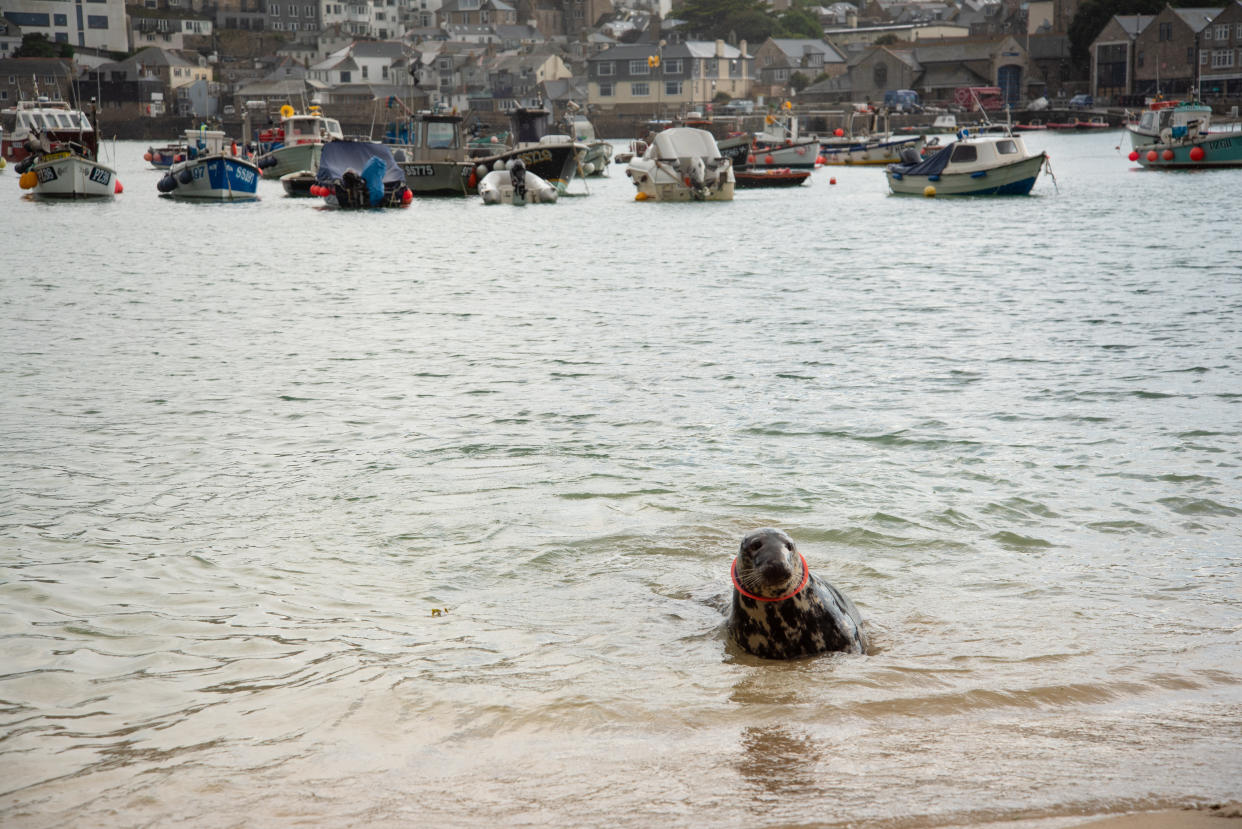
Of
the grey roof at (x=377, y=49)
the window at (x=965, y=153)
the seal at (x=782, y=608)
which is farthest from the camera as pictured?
the grey roof at (x=377, y=49)

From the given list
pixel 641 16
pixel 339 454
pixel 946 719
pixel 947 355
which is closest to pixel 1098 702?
pixel 946 719

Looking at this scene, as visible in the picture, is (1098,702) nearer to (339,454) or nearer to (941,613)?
(941,613)

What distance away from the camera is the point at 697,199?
41969mm

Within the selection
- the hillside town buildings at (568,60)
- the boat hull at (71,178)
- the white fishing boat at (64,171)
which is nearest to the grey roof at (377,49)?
the hillside town buildings at (568,60)

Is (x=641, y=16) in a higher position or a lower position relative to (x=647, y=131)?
higher

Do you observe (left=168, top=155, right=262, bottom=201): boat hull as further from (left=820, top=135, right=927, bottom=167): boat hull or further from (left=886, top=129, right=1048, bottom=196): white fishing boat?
(left=820, top=135, right=927, bottom=167): boat hull

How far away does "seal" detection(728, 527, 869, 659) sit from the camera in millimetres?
4957

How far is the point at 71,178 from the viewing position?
4206 cm

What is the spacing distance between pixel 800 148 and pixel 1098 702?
55130 millimetres

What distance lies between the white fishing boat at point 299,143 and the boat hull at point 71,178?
10936mm

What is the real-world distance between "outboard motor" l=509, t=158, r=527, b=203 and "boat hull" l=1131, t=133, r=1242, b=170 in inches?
1071

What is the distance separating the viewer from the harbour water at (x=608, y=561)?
13.5ft

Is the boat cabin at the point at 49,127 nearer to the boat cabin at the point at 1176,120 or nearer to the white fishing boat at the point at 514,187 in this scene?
the white fishing boat at the point at 514,187

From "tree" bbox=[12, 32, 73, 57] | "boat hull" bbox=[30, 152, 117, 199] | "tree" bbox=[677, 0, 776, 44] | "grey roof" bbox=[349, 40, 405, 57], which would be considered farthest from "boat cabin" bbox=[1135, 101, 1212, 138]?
"tree" bbox=[12, 32, 73, 57]
